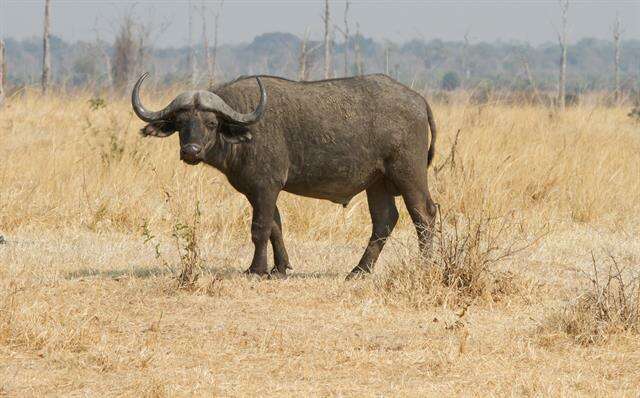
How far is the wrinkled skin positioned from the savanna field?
1.04 feet

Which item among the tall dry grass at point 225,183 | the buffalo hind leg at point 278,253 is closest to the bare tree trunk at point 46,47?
the tall dry grass at point 225,183

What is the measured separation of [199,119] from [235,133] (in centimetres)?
29

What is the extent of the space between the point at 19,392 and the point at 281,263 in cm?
320

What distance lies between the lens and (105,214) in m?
9.87

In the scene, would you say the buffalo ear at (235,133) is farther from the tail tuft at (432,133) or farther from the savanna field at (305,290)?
the tail tuft at (432,133)

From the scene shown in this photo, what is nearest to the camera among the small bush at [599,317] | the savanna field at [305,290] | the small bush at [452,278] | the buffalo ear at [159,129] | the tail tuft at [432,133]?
the savanna field at [305,290]

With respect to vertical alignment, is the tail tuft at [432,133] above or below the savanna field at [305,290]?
above

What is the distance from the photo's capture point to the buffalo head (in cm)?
723

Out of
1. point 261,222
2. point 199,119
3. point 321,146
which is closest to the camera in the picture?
point 199,119

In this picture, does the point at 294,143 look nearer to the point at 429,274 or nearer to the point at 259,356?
the point at 429,274

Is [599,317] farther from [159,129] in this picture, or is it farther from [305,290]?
[159,129]

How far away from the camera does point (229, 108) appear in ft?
24.3

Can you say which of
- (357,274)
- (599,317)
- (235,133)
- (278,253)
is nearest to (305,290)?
(357,274)

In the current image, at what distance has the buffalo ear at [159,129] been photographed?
7441 millimetres
